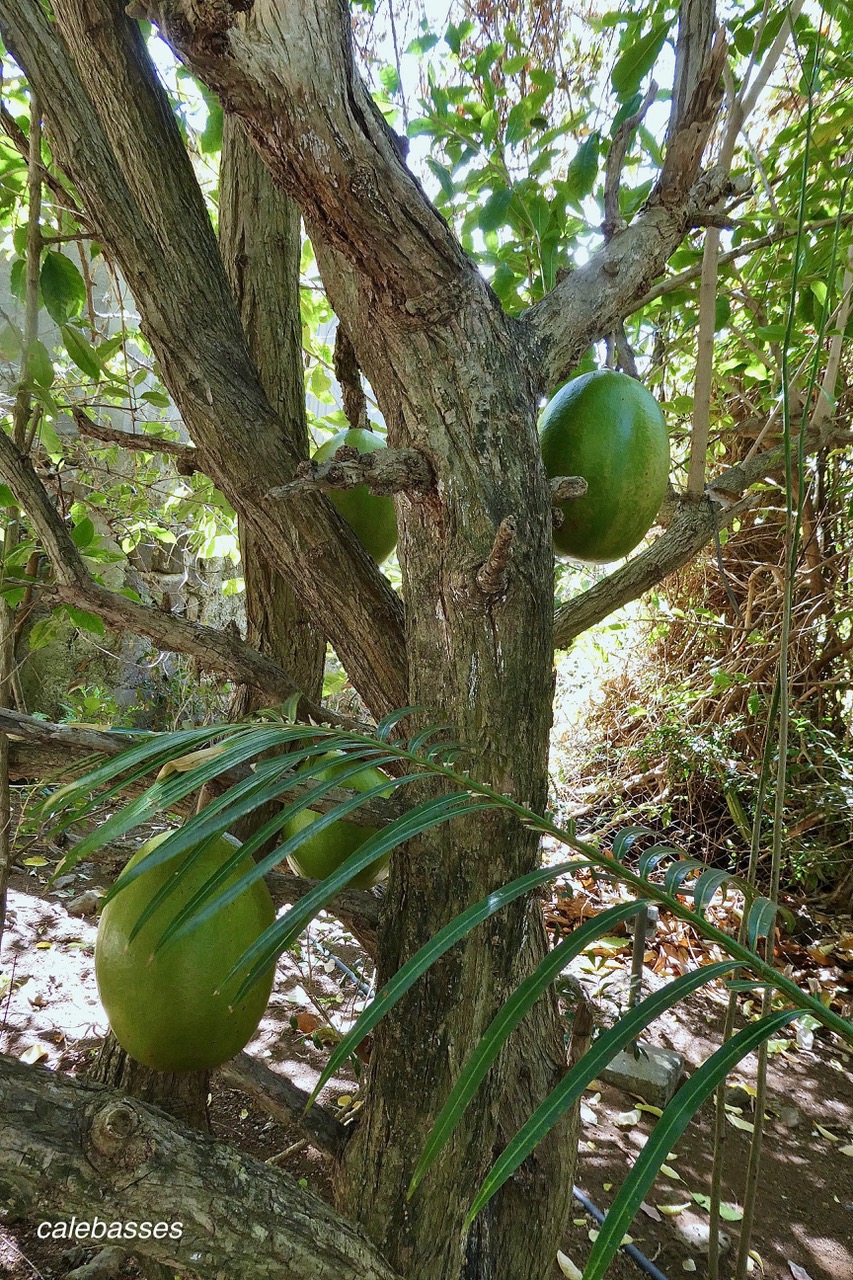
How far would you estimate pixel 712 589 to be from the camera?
3.92 m

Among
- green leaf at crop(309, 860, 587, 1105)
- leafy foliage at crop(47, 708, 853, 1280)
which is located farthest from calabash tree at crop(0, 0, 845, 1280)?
green leaf at crop(309, 860, 587, 1105)

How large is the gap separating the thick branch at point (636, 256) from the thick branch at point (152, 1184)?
806mm

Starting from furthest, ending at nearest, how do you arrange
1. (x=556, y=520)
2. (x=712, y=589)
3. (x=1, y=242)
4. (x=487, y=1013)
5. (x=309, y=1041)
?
(x=712, y=589) < (x=309, y=1041) < (x=1, y=242) < (x=556, y=520) < (x=487, y=1013)

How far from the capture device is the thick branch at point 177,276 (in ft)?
3.25

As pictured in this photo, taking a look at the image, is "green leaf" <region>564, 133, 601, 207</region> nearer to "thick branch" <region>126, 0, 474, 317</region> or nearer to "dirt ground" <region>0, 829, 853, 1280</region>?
"thick branch" <region>126, 0, 474, 317</region>

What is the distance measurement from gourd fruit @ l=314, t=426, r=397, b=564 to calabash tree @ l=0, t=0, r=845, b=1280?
0.32ft

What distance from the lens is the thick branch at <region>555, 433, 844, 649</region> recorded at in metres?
1.18

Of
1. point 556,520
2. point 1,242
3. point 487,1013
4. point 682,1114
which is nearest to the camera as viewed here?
point 682,1114

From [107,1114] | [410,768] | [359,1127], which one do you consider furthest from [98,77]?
[359,1127]

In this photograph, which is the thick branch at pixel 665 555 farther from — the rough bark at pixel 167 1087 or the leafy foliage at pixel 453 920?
the rough bark at pixel 167 1087

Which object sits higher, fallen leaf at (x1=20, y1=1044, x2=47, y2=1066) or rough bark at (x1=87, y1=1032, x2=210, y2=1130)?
rough bark at (x1=87, y1=1032, x2=210, y2=1130)

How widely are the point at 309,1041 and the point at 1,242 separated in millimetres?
2366

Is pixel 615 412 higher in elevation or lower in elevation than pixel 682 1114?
higher

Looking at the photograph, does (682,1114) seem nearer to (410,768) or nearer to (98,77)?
(410,768)
